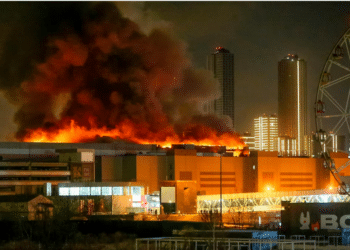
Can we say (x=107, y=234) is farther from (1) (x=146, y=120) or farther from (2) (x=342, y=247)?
(1) (x=146, y=120)

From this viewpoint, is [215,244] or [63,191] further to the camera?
[63,191]

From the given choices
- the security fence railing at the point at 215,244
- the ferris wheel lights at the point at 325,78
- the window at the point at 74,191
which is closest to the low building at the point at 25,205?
the window at the point at 74,191

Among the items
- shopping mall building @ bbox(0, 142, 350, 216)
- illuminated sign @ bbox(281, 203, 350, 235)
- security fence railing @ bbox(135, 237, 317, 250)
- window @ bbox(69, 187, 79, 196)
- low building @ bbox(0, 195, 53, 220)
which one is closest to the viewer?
security fence railing @ bbox(135, 237, 317, 250)

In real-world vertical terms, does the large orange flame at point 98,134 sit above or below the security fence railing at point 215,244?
above

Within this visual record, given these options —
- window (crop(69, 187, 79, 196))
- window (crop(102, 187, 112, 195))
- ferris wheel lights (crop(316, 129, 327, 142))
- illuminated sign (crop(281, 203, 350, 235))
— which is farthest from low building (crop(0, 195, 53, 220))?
illuminated sign (crop(281, 203, 350, 235))

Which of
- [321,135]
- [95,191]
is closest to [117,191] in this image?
[95,191]

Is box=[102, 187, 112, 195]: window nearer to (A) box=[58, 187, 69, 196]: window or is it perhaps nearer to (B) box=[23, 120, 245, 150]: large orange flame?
(A) box=[58, 187, 69, 196]: window

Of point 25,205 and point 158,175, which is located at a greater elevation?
point 158,175

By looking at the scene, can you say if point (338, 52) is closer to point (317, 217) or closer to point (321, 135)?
point (321, 135)

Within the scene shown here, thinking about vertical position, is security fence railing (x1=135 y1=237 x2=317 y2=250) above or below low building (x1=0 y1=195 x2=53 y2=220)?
below

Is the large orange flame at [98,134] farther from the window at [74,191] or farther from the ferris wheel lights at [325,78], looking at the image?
the ferris wheel lights at [325,78]

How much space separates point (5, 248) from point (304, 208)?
14040mm

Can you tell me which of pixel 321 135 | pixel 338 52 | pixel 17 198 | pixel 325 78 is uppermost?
pixel 338 52

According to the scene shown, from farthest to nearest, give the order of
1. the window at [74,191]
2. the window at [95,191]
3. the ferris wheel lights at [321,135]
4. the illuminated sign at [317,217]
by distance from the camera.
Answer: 1. the window at [95,191]
2. the window at [74,191]
3. the ferris wheel lights at [321,135]
4. the illuminated sign at [317,217]
